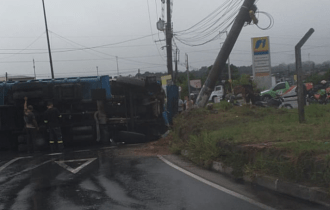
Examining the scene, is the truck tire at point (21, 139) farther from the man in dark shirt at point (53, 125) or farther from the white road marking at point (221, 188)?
the white road marking at point (221, 188)

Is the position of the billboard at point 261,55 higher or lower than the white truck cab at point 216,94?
higher

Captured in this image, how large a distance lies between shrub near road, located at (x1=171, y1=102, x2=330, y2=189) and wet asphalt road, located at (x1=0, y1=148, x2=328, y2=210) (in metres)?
1.08

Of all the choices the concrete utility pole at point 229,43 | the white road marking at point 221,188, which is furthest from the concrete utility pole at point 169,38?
the white road marking at point 221,188

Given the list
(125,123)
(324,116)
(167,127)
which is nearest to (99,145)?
(125,123)

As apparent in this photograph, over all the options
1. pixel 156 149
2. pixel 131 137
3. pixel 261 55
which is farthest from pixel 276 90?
pixel 156 149

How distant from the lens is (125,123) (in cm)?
1670

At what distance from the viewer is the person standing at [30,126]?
49.6ft

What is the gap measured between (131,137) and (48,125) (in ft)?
10.5

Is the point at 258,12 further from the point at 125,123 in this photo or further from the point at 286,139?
the point at 286,139

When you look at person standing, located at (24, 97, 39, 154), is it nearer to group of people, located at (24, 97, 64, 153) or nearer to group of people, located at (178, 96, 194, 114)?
group of people, located at (24, 97, 64, 153)

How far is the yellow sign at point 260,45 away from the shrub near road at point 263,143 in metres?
14.6

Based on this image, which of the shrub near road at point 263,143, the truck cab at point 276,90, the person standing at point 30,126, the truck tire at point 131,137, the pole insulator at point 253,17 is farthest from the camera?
the truck cab at point 276,90

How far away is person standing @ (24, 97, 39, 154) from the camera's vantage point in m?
15.1

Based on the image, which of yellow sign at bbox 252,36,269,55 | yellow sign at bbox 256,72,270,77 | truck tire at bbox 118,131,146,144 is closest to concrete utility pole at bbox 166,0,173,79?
yellow sign at bbox 252,36,269,55
